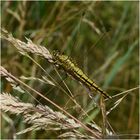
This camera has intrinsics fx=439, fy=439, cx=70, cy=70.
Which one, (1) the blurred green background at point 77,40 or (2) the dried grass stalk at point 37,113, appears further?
(1) the blurred green background at point 77,40

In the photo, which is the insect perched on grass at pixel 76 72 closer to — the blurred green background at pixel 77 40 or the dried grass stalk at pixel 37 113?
the dried grass stalk at pixel 37 113

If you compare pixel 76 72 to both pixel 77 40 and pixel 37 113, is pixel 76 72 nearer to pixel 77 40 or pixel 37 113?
pixel 37 113

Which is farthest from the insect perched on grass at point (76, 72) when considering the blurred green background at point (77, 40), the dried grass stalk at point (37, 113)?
the blurred green background at point (77, 40)

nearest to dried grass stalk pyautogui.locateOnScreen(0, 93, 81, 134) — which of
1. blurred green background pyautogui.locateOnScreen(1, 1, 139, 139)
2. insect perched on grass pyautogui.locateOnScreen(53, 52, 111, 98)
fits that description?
insect perched on grass pyautogui.locateOnScreen(53, 52, 111, 98)

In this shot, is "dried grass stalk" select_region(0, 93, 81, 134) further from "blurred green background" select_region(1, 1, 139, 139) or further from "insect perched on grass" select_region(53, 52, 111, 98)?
"blurred green background" select_region(1, 1, 139, 139)

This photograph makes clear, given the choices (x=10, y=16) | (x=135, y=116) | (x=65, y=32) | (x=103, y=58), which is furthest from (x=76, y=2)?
(x=135, y=116)

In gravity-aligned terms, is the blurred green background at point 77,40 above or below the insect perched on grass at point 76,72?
above

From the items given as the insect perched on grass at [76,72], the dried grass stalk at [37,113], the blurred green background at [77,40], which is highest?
the blurred green background at [77,40]

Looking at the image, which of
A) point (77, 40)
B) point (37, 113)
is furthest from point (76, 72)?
point (77, 40)
